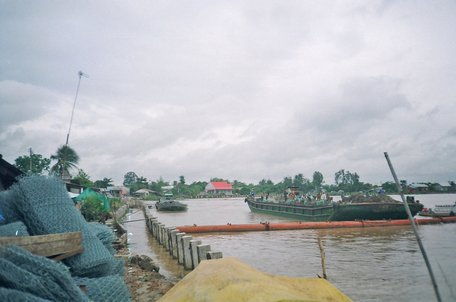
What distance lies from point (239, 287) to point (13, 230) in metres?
3.27

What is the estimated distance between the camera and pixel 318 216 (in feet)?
94.7

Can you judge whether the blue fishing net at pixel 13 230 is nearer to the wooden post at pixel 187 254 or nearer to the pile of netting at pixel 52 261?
the pile of netting at pixel 52 261

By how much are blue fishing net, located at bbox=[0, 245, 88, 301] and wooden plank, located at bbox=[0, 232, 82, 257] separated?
302 mm

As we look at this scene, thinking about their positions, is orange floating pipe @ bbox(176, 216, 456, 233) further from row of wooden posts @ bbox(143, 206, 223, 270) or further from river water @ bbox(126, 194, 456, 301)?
row of wooden posts @ bbox(143, 206, 223, 270)

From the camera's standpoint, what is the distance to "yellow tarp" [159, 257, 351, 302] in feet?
8.46

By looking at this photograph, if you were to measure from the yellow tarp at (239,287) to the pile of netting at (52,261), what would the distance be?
3.72 ft

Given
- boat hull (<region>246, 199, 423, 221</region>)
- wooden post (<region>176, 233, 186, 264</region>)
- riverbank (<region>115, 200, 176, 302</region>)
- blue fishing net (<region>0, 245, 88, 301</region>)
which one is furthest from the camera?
boat hull (<region>246, 199, 423, 221</region>)

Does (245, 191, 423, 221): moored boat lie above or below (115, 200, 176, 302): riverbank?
above

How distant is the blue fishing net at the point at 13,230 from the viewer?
386 cm

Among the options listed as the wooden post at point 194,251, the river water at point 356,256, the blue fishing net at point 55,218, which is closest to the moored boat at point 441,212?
the river water at point 356,256

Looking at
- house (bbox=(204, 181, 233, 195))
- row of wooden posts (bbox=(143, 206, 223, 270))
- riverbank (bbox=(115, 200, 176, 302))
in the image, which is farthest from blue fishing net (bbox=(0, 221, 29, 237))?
house (bbox=(204, 181, 233, 195))

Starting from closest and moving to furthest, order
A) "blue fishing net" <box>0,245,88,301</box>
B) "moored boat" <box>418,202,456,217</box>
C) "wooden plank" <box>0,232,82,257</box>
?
"blue fishing net" <box>0,245,88,301</box>, "wooden plank" <box>0,232,82,257</box>, "moored boat" <box>418,202,456,217</box>

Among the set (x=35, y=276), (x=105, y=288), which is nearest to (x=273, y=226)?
(x=105, y=288)

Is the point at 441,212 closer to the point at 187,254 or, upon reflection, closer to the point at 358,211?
the point at 358,211
